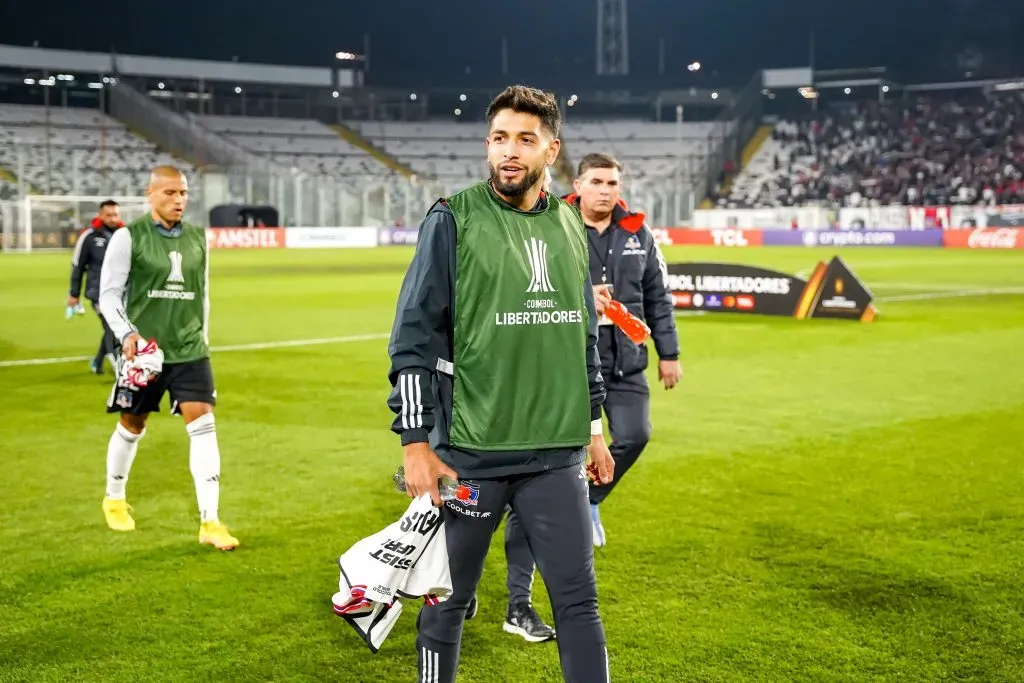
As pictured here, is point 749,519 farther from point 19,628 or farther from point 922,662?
point 19,628

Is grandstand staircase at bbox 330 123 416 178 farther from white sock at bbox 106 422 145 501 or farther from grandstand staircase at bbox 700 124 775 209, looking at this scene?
white sock at bbox 106 422 145 501

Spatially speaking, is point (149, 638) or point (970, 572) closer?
point (149, 638)

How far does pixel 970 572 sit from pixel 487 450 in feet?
11.6

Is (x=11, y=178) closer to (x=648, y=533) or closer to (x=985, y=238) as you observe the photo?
(x=985, y=238)

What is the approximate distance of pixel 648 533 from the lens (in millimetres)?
6656

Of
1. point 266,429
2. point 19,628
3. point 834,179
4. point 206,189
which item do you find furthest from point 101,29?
point 19,628

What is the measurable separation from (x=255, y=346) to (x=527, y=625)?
1155 cm

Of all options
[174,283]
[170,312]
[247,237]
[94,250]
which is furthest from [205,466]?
[247,237]

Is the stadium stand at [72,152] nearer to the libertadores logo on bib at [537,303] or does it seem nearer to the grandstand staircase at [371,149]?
the grandstand staircase at [371,149]

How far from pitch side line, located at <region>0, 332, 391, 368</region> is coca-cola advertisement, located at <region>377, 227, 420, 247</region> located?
36.3 meters

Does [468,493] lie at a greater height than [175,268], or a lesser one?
lesser

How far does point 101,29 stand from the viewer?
7006 centimetres

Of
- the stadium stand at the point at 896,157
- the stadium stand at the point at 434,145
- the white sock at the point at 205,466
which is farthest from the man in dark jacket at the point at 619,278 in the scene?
the stadium stand at the point at 434,145

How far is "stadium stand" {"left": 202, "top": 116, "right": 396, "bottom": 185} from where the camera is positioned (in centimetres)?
6588
